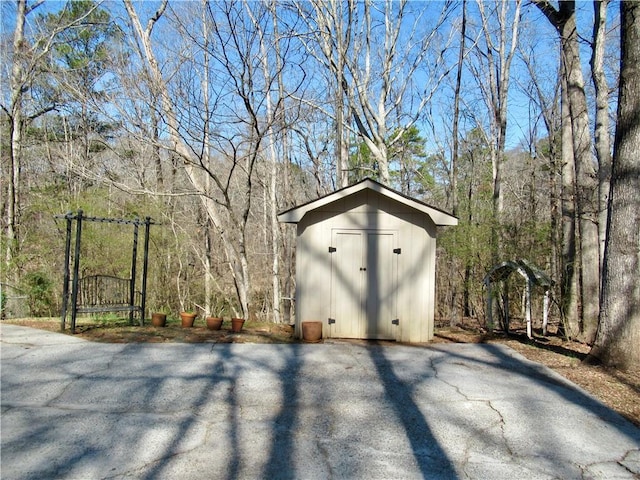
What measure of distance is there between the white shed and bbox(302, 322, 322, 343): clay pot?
237 mm

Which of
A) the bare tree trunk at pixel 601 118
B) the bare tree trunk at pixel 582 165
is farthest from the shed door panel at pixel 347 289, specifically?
the bare tree trunk at pixel 601 118

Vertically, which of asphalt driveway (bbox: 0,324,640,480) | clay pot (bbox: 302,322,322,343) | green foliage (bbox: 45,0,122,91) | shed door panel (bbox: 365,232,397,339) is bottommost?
asphalt driveway (bbox: 0,324,640,480)

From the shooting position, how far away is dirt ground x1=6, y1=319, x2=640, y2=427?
5.38 metres

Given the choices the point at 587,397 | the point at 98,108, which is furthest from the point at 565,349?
the point at 98,108

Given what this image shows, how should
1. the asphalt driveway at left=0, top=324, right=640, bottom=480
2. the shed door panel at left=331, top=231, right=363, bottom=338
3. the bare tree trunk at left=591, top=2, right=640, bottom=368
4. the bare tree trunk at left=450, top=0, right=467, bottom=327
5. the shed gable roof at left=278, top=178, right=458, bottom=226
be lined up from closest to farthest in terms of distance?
the asphalt driveway at left=0, top=324, right=640, bottom=480, the bare tree trunk at left=591, top=2, right=640, bottom=368, the shed gable roof at left=278, top=178, right=458, bottom=226, the shed door panel at left=331, top=231, right=363, bottom=338, the bare tree trunk at left=450, top=0, right=467, bottom=327

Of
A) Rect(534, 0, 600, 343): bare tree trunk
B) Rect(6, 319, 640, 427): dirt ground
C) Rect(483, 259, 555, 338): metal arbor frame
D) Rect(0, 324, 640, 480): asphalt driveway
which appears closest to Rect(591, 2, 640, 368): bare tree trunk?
Rect(6, 319, 640, 427): dirt ground

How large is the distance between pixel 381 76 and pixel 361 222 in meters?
8.99

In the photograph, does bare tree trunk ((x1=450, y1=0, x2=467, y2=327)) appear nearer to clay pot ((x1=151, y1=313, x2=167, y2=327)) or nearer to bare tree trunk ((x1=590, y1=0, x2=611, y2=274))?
bare tree trunk ((x1=590, y1=0, x2=611, y2=274))

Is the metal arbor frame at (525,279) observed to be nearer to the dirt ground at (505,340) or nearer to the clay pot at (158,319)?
the dirt ground at (505,340)

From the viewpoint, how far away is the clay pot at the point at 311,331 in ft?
25.6

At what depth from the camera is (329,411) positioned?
185 inches

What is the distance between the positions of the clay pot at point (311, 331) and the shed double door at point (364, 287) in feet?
1.01

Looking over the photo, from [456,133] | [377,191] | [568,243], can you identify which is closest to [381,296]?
[377,191]

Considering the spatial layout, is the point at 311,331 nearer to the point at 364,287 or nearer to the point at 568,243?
the point at 364,287
